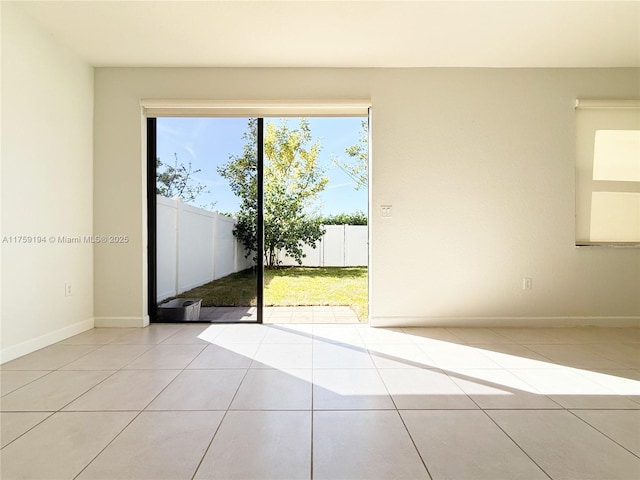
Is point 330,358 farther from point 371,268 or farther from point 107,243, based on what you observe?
point 107,243

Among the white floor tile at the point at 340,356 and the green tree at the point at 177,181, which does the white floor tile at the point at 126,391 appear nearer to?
the white floor tile at the point at 340,356

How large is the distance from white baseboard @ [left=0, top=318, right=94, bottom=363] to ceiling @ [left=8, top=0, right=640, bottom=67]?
2.47 metres

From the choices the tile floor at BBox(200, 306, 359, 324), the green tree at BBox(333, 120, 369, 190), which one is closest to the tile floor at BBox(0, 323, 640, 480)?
the tile floor at BBox(200, 306, 359, 324)

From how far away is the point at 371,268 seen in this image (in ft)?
10.9

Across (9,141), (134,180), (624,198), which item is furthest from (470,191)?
(9,141)

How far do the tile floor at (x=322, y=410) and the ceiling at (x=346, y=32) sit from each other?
2543 mm

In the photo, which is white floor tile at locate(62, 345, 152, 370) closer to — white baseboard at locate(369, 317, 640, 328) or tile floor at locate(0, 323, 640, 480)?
tile floor at locate(0, 323, 640, 480)

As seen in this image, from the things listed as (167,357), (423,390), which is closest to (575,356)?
(423,390)

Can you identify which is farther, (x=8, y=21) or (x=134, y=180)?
(x=134, y=180)

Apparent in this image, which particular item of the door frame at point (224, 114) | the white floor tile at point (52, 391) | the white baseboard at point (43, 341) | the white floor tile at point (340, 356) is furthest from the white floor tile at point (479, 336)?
the white baseboard at point (43, 341)

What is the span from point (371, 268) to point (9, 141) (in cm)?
306

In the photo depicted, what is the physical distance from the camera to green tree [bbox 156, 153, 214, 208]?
11.5 feet

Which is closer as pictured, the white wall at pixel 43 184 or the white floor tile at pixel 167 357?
the white floor tile at pixel 167 357

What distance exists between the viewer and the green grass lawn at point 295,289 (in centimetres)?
367
